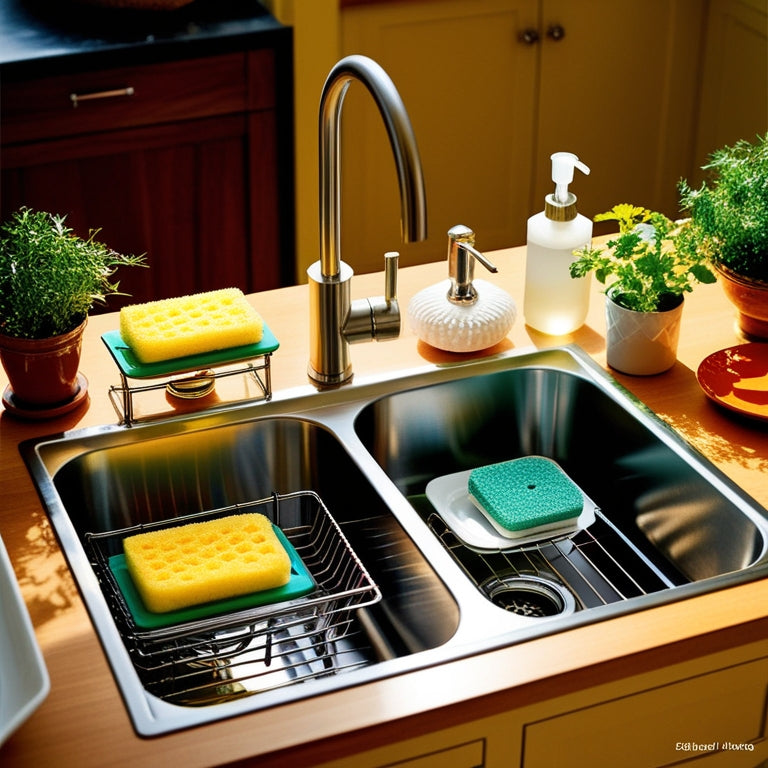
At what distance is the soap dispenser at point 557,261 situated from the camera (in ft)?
5.13

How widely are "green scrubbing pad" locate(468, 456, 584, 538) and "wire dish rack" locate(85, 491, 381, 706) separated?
0.59 ft

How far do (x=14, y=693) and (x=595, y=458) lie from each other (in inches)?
32.1

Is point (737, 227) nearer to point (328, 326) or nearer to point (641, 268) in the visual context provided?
point (641, 268)

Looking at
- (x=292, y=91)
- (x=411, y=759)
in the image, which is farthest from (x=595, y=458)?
(x=292, y=91)

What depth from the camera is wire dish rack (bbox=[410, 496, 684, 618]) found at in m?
1.40

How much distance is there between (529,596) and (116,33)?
177 cm

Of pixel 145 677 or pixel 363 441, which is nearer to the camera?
pixel 145 677

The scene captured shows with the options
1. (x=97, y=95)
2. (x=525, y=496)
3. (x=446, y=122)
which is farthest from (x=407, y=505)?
(x=446, y=122)

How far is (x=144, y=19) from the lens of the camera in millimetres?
2711

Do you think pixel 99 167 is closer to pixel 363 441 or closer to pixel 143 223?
pixel 143 223

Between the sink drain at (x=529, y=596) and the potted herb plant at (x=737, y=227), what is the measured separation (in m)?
0.47

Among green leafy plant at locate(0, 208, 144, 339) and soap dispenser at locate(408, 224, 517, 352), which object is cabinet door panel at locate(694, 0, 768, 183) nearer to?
soap dispenser at locate(408, 224, 517, 352)

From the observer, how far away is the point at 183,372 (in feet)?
4.69

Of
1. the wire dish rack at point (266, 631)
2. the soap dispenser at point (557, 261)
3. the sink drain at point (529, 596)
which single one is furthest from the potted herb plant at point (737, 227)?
the wire dish rack at point (266, 631)
